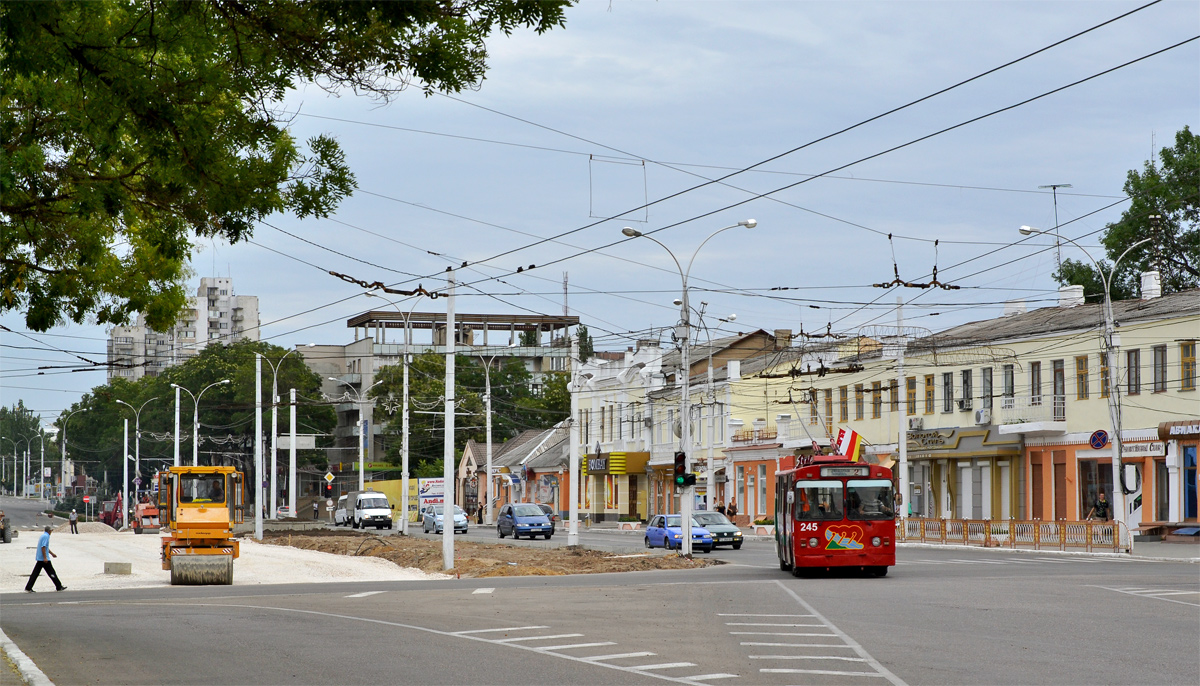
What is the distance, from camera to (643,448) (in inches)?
3223

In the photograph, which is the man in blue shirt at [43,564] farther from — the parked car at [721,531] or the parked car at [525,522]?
the parked car at [525,522]

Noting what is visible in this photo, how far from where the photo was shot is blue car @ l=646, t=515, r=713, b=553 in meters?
42.6

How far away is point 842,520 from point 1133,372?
24.0 metres

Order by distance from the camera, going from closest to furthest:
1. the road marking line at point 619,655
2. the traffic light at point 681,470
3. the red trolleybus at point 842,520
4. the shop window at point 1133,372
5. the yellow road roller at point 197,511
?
the road marking line at point 619,655 → the red trolleybus at point 842,520 → the yellow road roller at point 197,511 → the traffic light at point 681,470 → the shop window at point 1133,372

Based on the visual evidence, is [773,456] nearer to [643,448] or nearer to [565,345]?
[643,448]

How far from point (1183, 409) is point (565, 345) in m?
75.5

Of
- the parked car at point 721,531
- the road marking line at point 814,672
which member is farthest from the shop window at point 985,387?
the road marking line at point 814,672

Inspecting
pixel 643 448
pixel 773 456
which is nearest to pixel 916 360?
pixel 773 456

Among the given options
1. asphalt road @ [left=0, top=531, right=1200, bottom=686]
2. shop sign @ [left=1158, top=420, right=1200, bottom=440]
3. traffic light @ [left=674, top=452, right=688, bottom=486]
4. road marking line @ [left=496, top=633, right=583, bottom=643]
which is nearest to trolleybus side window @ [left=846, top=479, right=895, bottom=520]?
asphalt road @ [left=0, top=531, right=1200, bottom=686]

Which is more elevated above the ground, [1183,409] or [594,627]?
[1183,409]

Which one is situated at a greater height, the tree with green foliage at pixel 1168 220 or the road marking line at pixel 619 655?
the tree with green foliage at pixel 1168 220

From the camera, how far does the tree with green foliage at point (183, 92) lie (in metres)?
10.2

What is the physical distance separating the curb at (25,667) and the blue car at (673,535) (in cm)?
2975

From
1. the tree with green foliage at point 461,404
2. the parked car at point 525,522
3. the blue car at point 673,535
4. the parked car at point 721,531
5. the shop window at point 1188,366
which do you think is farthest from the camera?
the tree with green foliage at point 461,404
